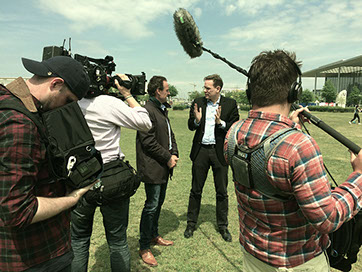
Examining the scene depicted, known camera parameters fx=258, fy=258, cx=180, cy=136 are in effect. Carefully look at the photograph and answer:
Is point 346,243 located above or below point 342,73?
below

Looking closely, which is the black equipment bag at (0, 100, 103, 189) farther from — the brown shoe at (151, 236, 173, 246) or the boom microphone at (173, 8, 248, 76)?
the brown shoe at (151, 236, 173, 246)

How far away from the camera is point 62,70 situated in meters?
1.47

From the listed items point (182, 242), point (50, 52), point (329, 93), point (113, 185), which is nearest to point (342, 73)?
point (329, 93)

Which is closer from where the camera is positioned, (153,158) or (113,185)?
(113,185)

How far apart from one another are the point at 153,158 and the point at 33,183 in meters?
2.36

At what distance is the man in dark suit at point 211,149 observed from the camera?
4.30 metres

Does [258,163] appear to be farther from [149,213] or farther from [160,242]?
[160,242]

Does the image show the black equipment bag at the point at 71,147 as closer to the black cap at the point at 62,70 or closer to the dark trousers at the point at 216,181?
the black cap at the point at 62,70

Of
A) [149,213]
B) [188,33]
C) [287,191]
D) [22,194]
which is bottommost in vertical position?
[149,213]

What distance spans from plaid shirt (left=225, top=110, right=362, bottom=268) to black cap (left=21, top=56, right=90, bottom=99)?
3.44ft

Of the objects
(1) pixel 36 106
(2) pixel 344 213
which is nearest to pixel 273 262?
(2) pixel 344 213

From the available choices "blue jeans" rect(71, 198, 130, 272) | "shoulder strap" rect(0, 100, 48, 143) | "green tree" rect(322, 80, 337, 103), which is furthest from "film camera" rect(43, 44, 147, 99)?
"green tree" rect(322, 80, 337, 103)

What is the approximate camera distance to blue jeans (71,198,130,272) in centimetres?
252

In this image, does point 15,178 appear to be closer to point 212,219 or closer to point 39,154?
point 39,154
